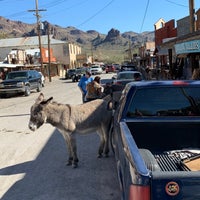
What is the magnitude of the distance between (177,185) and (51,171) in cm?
469

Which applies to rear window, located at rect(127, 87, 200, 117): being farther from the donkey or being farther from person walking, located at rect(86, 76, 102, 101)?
person walking, located at rect(86, 76, 102, 101)

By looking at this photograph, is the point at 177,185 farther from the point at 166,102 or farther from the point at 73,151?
the point at 73,151

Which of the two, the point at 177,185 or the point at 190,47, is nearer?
the point at 177,185

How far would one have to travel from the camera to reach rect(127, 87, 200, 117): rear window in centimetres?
551

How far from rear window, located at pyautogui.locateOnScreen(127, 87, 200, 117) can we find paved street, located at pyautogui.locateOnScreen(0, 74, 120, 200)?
134 centimetres

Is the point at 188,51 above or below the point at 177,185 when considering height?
above

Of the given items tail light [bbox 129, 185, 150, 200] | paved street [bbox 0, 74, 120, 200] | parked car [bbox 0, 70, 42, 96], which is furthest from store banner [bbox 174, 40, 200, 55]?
parked car [bbox 0, 70, 42, 96]

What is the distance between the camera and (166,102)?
18.4 feet

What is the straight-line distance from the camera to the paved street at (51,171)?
5.91m

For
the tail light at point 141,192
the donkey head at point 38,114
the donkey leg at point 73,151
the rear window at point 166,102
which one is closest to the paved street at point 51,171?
the donkey leg at point 73,151

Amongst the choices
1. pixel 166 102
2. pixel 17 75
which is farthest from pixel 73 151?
pixel 17 75

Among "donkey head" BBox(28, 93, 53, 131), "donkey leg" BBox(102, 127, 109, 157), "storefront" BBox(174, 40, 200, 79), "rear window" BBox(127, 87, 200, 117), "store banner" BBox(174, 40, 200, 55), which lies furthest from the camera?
"storefront" BBox(174, 40, 200, 79)

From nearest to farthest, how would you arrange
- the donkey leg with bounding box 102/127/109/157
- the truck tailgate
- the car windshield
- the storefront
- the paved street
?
1. the truck tailgate
2. the paved street
3. the donkey leg with bounding box 102/127/109/157
4. the storefront
5. the car windshield

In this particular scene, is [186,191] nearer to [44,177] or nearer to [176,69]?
[44,177]
